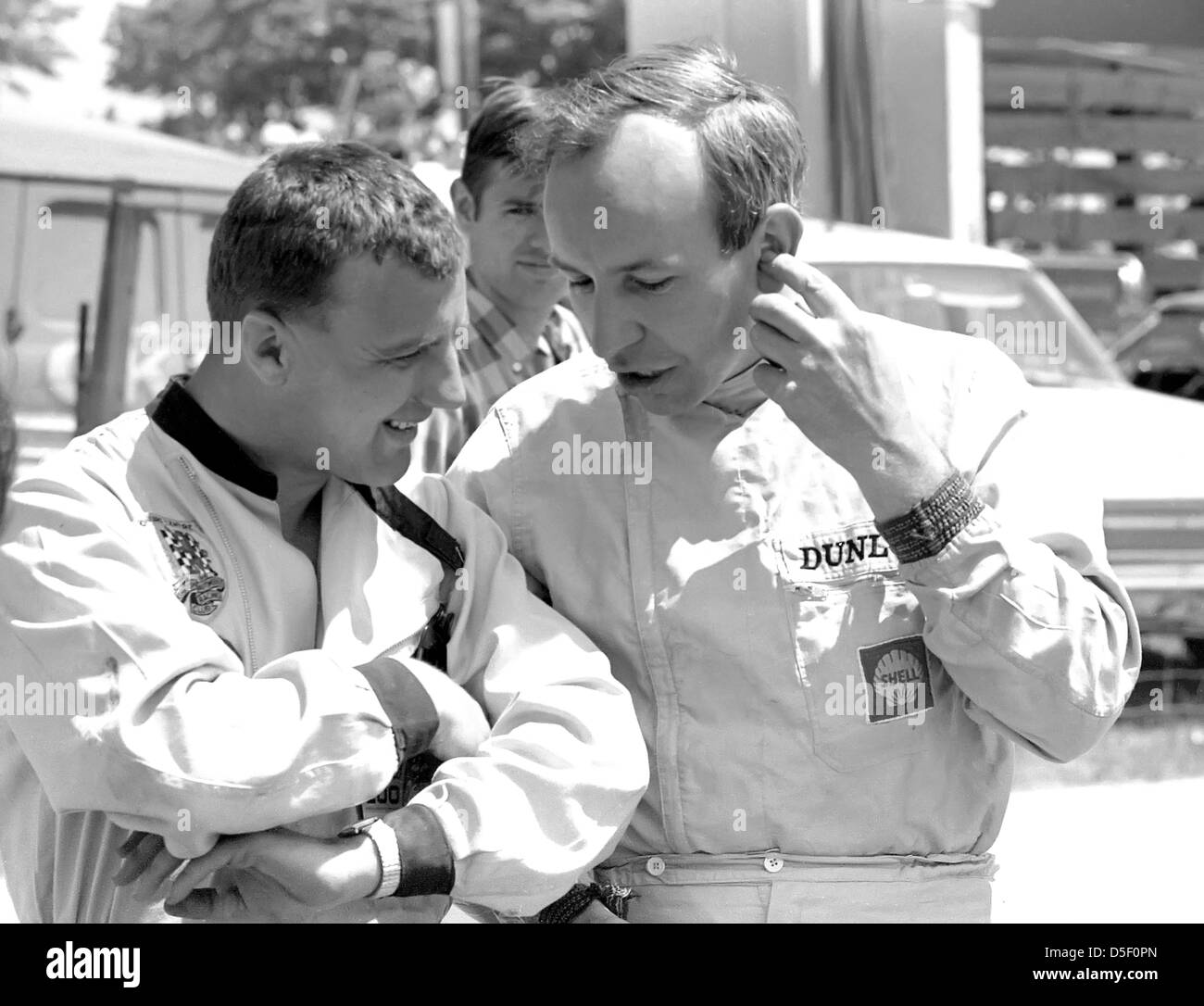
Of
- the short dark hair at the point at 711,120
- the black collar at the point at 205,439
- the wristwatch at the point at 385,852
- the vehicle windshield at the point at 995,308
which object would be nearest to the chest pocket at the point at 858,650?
the short dark hair at the point at 711,120

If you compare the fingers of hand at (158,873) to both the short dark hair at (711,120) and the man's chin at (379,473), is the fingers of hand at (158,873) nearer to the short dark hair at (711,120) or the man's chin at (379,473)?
the man's chin at (379,473)

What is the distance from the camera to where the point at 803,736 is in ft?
6.30

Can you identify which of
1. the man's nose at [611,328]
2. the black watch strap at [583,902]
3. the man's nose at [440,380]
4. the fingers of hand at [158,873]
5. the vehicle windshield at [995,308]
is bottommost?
the black watch strap at [583,902]

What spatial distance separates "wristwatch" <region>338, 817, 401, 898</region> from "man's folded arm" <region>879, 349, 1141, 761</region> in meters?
0.65

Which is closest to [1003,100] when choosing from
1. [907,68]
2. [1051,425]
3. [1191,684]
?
[907,68]

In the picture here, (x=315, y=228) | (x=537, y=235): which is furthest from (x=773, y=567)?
(x=537, y=235)

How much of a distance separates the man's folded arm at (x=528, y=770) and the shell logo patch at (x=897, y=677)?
11.7 inches

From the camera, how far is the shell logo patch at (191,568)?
5.82ft

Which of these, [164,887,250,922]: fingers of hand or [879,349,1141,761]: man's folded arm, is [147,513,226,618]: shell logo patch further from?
[879,349,1141,761]: man's folded arm

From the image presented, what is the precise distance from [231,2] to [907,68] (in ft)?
30.2

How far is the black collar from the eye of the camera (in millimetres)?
1858

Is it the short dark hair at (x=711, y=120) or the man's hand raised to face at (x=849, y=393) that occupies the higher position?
the short dark hair at (x=711, y=120)

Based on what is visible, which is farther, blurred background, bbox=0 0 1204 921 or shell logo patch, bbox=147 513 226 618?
blurred background, bbox=0 0 1204 921

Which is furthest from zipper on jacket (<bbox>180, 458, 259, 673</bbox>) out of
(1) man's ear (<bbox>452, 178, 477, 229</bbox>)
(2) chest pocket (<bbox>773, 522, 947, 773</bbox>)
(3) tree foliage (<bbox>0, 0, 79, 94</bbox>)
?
(3) tree foliage (<bbox>0, 0, 79, 94</bbox>)
